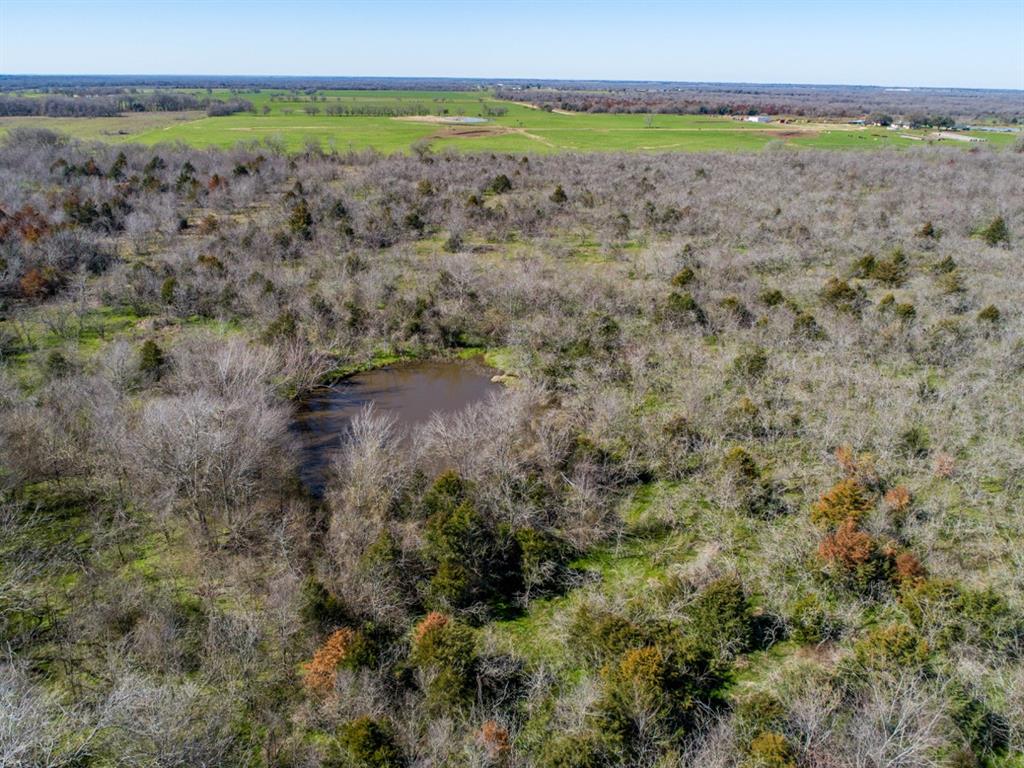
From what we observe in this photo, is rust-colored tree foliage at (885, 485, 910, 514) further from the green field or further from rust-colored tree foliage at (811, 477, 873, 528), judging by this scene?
the green field

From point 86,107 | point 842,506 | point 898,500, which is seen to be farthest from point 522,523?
point 86,107

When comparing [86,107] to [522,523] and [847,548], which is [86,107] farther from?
[847,548]

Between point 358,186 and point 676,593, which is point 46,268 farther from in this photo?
point 676,593

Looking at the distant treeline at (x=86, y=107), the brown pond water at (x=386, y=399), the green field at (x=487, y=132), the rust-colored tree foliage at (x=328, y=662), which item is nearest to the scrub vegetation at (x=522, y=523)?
the rust-colored tree foliage at (x=328, y=662)

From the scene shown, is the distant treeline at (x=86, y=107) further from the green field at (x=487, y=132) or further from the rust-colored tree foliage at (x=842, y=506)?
the rust-colored tree foliage at (x=842, y=506)

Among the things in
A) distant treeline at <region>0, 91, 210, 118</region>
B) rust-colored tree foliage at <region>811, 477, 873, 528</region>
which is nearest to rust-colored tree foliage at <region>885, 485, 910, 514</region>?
rust-colored tree foliage at <region>811, 477, 873, 528</region>

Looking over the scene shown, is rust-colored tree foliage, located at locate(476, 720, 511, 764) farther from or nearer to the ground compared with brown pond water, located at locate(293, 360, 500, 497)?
nearer to the ground
